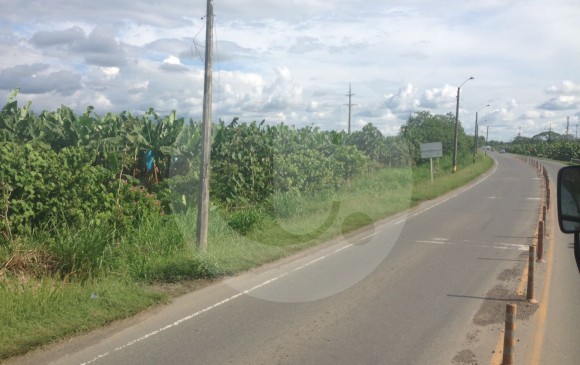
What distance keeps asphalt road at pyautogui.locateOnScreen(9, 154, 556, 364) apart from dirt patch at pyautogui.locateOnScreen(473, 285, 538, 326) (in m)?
0.02

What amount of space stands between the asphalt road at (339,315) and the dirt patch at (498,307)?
0.05ft

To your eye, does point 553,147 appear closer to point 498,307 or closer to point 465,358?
point 498,307

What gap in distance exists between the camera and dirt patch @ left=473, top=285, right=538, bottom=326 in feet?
24.9

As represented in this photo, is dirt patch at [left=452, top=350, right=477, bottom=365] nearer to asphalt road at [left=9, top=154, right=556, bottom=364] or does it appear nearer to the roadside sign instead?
asphalt road at [left=9, top=154, right=556, bottom=364]

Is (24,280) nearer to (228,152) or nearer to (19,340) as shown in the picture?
(19,340)

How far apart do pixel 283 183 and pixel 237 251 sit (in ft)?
27.0

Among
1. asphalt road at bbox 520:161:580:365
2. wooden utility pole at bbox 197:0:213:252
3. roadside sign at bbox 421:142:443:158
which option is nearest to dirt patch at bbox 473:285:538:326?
asphalt road at bbox 520:161:580:365

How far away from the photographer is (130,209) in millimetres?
11953

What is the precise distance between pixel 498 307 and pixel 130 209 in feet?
24.2

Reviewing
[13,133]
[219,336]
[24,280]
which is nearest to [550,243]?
[219,336]

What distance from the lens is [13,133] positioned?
43.0 feet

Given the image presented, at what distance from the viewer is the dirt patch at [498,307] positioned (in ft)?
24.9

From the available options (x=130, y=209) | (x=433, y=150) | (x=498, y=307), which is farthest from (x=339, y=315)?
(x=433, y=150)

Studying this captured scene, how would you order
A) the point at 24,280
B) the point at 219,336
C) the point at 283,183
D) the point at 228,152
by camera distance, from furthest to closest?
the point at 283,183 → the point at 228,152 → the point at 24,280 → the point at 219,336
